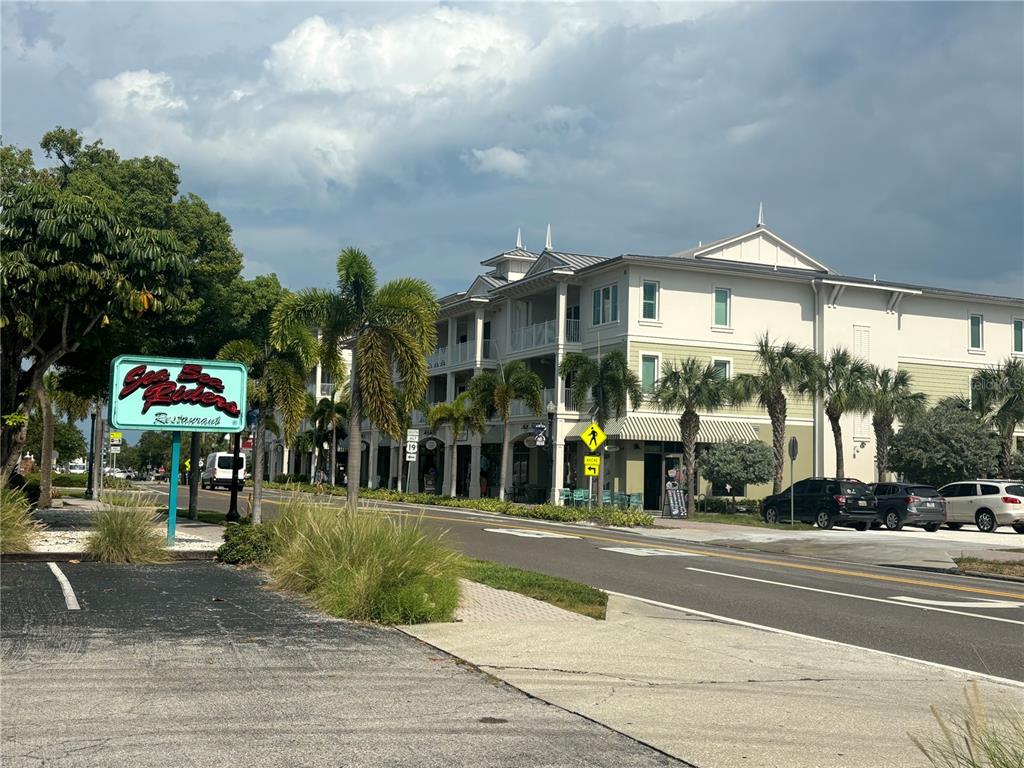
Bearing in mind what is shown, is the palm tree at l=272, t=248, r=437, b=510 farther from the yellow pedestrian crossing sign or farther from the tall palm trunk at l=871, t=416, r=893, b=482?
the tall palm trunk at l=871, t=416, r=893, b=482

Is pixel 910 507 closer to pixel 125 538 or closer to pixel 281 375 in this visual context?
pixel 281 375

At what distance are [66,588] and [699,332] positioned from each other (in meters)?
34.8

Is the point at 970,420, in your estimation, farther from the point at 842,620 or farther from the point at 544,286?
the point at 842,620

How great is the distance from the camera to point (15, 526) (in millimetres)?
15922

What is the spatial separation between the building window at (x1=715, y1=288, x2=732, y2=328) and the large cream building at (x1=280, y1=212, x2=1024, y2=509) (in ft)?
0.14

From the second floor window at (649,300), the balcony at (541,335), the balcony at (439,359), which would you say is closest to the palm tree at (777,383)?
the second floor window at (649,300)

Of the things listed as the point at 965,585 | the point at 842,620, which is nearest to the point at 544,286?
the point at 965,585

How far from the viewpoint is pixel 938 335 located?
4941cm

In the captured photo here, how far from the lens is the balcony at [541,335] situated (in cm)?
4622

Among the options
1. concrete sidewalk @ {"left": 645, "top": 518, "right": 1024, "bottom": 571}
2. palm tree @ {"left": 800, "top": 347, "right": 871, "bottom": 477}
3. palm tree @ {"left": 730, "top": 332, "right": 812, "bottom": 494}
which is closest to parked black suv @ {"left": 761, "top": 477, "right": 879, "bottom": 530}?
concrete sidewalk @ {"left": 645, "top": 518, "right": 1024, "bottom": 571}

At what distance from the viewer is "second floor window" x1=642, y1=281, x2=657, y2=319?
43.3 m

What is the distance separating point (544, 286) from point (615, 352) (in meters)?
10.8

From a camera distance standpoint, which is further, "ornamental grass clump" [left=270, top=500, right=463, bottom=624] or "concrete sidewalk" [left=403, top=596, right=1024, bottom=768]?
"ornamental grass clump" [left=270, top=500, right=463, bottom=624]

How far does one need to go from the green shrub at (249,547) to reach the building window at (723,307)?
105ft
